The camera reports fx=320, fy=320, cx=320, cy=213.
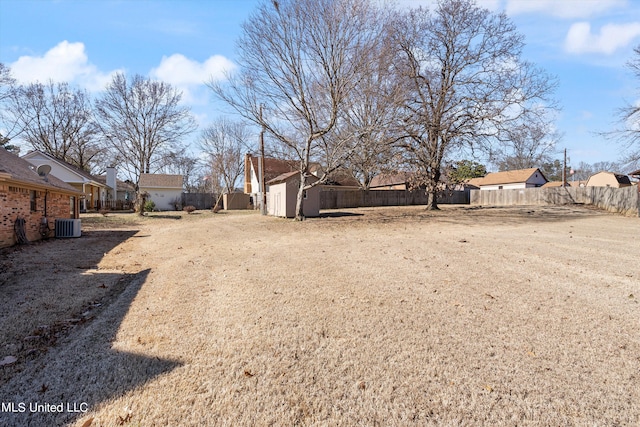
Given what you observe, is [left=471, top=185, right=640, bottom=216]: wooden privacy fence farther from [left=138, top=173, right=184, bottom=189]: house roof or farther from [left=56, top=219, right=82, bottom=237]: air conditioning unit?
[left=138, top=173, right=184, bottom=189]: house roof

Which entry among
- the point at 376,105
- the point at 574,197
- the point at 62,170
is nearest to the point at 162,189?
the point at 62,170

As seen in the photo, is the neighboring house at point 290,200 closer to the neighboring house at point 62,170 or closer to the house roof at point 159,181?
the neighboring house at point 62,170

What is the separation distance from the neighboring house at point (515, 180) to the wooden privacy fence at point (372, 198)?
548 inches

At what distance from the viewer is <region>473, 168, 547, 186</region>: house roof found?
149 feet

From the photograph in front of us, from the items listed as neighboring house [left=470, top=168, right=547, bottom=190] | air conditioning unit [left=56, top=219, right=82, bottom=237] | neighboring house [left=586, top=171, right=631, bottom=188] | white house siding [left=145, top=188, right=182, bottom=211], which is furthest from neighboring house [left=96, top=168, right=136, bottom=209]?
neighboring house [left=586, top=171, right=631, bottom=188]

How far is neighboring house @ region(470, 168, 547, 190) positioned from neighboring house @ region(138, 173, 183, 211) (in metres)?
44.4

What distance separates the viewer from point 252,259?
25.4 ft

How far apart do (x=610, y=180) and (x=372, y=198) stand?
106 feet

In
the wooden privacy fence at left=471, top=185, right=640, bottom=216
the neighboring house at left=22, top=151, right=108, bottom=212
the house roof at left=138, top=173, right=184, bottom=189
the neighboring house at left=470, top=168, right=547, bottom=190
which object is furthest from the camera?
the neighboring house at left=470, top=168, right=547, bottom=190

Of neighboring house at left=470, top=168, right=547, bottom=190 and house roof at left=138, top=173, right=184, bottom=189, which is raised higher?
neighboring house at left=470, top=168, right=547, bottom=190

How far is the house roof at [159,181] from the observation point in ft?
113

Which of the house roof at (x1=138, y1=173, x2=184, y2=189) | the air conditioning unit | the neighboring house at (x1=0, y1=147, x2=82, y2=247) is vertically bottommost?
the air conditioning unit

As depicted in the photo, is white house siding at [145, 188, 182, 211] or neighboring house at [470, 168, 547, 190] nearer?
white house siding at [145, 188, 182, 211]

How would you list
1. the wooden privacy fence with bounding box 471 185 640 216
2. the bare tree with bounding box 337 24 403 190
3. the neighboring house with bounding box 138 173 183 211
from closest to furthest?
the bare tree with bounding box 337 24 403 190 < the wooden privacy fence with bounding box 471 185 640 216 < the neighboring house with bounding box 138 173 183 211
